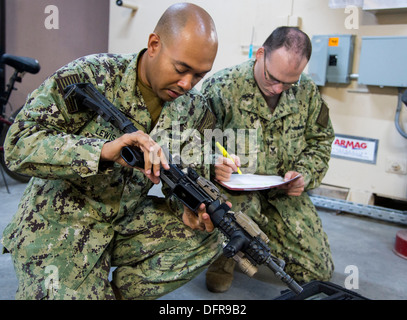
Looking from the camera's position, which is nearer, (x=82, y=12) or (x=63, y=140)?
(x=63, y=140)

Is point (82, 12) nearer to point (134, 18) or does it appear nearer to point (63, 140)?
point (134, 18)

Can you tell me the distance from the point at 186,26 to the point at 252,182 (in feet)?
2.69

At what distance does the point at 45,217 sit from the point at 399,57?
256 cm

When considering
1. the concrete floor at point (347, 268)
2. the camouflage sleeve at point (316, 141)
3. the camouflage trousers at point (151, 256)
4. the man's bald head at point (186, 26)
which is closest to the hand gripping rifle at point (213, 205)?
the camouflage trousers at point (151, 256)

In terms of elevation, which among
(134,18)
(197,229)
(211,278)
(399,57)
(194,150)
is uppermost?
(134,18)

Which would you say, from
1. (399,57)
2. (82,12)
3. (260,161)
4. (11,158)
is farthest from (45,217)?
(82,12)

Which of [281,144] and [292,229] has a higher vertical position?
[281,144]

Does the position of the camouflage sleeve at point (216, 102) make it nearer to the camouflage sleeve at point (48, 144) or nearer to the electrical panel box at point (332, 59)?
the camouflage sleeve at point (48, 144)

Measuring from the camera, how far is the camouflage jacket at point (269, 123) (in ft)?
7.18

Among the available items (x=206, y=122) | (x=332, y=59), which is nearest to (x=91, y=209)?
(x=206, y=122)

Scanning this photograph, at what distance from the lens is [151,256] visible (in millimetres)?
1573

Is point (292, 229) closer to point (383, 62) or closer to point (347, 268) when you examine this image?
point (347, 268)

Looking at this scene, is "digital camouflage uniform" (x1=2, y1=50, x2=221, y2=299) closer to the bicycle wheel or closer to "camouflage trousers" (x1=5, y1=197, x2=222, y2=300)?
"camouflage trousers" (x1=5, y1=197, x2=222, y2=300)

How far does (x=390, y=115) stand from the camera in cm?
309
